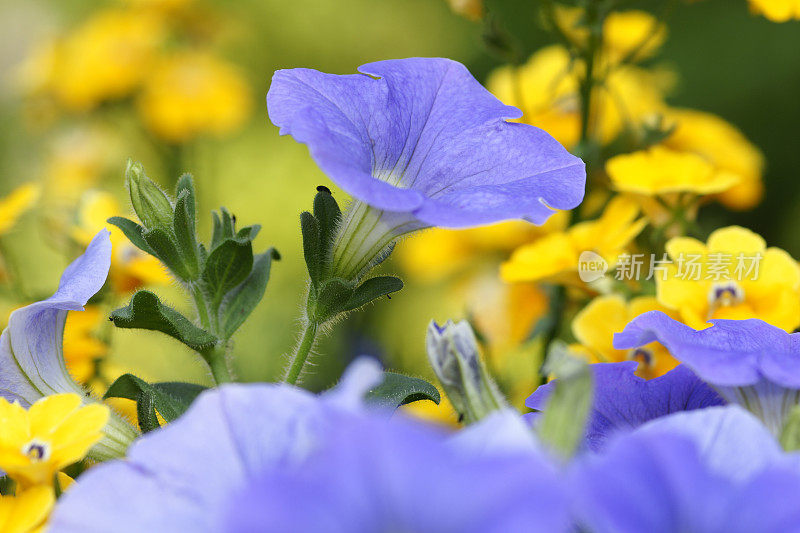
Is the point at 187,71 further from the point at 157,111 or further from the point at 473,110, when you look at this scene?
the point at 473,110

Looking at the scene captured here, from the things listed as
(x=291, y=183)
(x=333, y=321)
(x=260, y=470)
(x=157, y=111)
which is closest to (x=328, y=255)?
(x=333, y=321)

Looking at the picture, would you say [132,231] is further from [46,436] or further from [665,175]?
[665,175]

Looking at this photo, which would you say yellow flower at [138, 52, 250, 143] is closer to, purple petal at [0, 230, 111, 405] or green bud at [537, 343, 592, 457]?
purple petal at [0, 230, 111, 405]

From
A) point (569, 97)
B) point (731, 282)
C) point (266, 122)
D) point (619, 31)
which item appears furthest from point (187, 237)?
point (266, 122)

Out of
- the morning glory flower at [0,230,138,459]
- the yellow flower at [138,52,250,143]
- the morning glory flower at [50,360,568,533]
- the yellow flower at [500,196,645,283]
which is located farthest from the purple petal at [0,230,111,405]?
the yellow flower at [138,52,250,143]

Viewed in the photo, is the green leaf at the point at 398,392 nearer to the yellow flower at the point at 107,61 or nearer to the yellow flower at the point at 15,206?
the yellow flower at the point at 15,206
